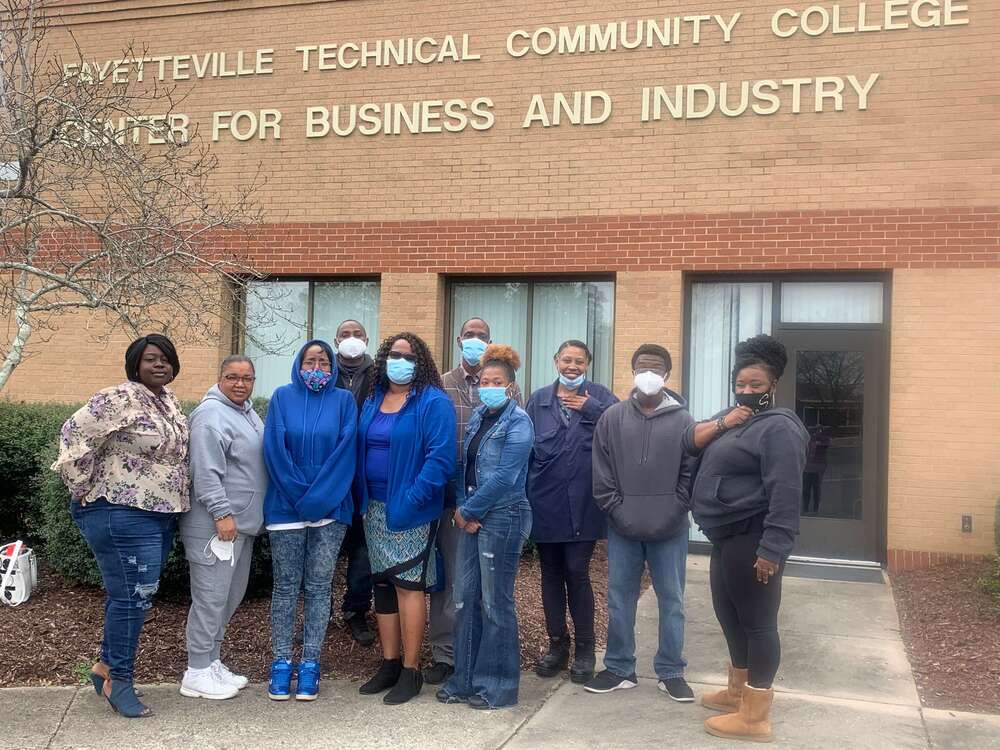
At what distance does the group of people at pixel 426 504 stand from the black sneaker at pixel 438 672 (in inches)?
0.5

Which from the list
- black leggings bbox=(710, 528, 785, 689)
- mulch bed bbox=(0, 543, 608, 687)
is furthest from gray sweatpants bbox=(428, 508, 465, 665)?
black leggings bbox=(710, 528, 785, 689)

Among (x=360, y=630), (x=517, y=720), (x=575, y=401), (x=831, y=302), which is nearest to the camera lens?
(x=517, y=720)

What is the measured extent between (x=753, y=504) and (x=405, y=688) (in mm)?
2111

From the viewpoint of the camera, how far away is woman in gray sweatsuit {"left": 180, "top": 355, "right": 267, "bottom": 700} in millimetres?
4965

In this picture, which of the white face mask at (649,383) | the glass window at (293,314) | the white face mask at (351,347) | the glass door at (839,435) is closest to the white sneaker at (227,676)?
the white face mask at (351,347)

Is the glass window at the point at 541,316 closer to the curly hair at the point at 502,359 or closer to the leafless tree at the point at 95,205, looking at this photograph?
the leafless tree at the point at 95,205

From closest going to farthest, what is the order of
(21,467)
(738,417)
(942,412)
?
(738,417) < (21,467) < (942,412)

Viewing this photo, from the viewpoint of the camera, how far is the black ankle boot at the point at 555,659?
18.2 ft

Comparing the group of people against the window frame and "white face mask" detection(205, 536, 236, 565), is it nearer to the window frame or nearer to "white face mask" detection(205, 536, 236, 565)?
"white face mask" detection(205, 536, 236, 565)

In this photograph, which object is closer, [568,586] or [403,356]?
[403,356]

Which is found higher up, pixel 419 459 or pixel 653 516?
pixel 419 459

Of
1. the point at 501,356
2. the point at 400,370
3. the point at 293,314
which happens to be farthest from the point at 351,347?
the point at 293,314

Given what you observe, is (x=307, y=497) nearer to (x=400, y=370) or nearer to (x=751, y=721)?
(x=400, y=370)

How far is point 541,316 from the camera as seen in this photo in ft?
32.2
